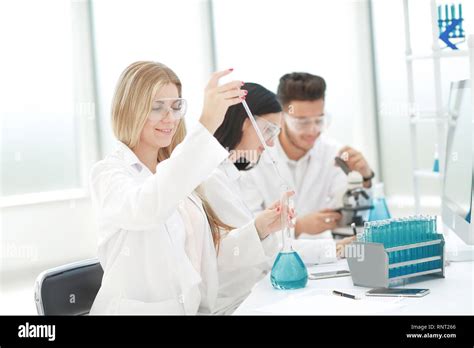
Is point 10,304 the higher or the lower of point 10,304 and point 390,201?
the lower

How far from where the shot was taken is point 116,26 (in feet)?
16.3

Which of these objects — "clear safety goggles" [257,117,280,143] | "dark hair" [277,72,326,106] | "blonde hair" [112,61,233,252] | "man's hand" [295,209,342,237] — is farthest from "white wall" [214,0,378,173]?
"blonde hair" [112,61,233,252]

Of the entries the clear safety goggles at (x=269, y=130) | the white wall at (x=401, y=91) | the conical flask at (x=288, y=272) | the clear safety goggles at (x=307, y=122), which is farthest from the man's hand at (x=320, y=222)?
the white wall at (x=401, y=91)

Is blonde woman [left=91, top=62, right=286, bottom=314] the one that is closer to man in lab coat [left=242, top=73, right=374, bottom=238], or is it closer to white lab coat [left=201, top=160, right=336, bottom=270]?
white lab coat [left=201, top=160, right=336, bottom=270]

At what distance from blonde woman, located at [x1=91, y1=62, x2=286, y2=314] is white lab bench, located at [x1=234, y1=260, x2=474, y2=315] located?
165 millimetres

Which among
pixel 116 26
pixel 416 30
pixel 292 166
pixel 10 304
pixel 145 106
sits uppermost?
pixel 116 26

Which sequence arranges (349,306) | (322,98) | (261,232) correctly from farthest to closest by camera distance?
(322,98)
(261,232)
(349,306)

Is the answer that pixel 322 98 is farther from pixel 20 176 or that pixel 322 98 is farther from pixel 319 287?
pixel 20 176

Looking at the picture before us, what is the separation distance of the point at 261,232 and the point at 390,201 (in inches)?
127

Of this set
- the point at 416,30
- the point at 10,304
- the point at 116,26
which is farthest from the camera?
the point at 116,26

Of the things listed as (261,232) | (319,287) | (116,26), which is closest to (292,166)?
(261,232)

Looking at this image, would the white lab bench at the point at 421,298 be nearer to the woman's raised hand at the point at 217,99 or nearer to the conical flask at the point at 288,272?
the conical flask at the point at 288,272

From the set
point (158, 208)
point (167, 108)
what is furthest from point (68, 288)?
point (167, 108)

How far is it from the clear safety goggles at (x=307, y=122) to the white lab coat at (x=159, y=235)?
36.6 inches
